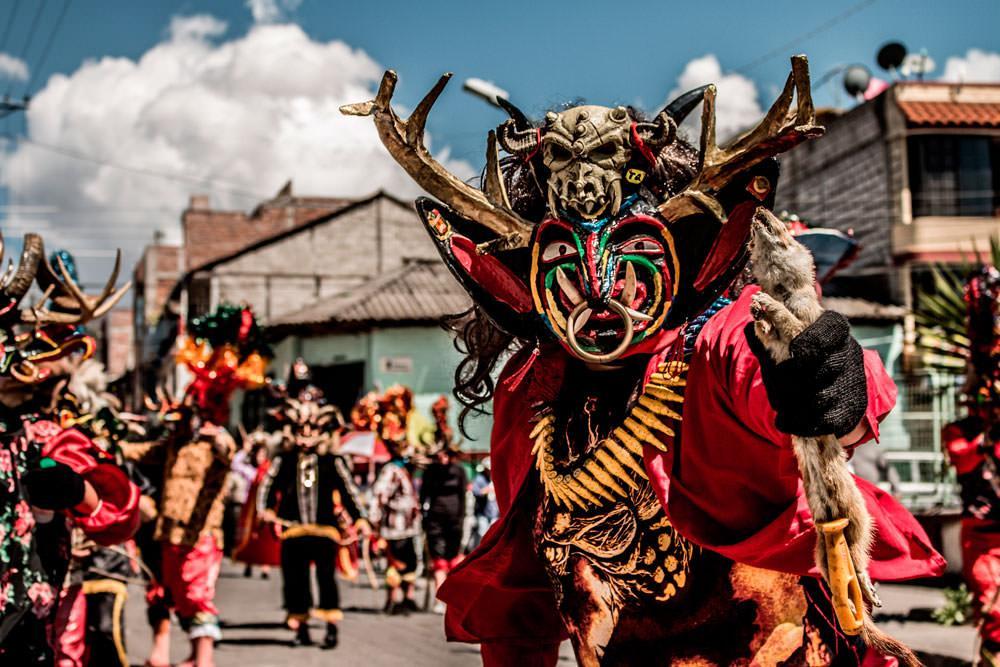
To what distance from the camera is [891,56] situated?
25125 mm

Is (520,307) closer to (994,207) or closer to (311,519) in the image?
(311,519)

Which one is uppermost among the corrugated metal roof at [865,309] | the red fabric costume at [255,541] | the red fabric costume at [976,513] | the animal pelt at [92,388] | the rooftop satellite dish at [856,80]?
the rooftop satellite dish at [856,80]

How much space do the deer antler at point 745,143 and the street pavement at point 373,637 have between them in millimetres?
6373

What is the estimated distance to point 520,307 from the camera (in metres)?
2.84

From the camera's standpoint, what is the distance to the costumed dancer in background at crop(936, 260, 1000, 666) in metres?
6.41

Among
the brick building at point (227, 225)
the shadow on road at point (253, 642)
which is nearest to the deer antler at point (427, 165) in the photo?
the shadow on road at point (253, 642)

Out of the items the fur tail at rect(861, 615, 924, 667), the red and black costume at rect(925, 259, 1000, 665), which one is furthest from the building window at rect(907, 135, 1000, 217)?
the fur tail at rect(861, 615, 924, 667)

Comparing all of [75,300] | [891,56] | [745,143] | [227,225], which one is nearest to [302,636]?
[75,300]

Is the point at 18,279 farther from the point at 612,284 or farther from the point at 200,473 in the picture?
the point at 200,473

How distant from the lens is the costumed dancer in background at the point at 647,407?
7.61 ft

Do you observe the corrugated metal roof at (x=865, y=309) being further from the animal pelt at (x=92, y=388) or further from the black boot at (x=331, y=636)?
the animal pelt at (x=92, y=388)

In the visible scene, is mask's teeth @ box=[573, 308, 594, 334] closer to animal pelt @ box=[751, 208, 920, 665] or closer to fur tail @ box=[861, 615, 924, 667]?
animal pelt @ box=[751, 208, 920, 665]

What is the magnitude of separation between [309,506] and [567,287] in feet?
27.2

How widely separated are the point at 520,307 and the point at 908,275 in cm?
Result: 2134
